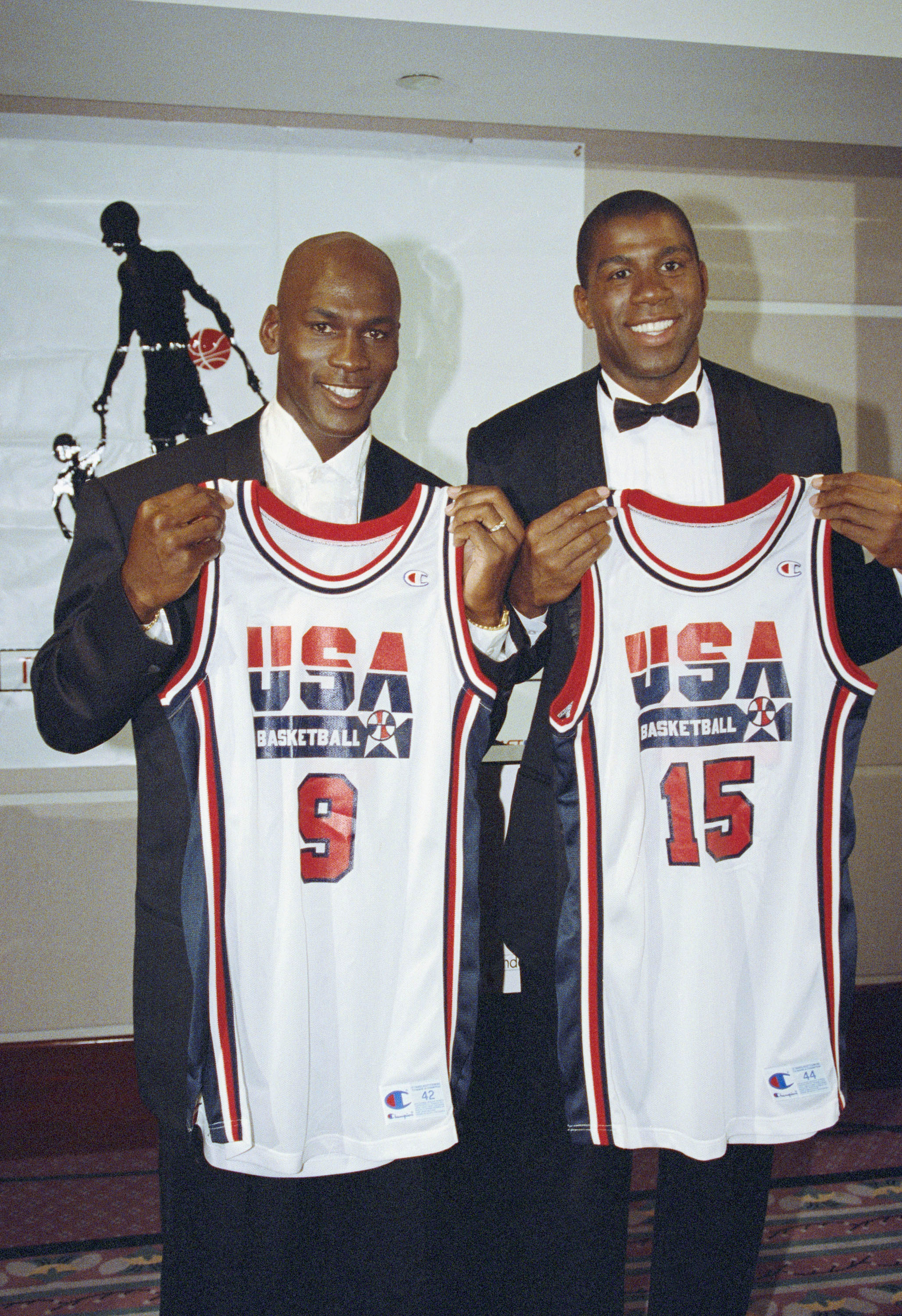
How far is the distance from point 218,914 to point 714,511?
3.12 ft

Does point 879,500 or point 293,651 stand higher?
point 879,500

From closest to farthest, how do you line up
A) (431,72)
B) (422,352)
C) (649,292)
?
(649,292), (431,72), (422,352)

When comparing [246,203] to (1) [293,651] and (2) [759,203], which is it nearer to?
(2) [759,203]

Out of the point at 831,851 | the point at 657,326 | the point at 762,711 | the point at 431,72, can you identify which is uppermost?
the point at 431,72

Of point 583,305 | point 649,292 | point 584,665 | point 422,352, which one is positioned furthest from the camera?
point 422,352

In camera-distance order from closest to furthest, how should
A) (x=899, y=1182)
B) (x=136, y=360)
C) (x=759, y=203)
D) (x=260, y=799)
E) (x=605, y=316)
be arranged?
1. (x=260, y=799)
2. (x=605, y=316)
3. (x=899, y=1182)
4. (x=136, y=360)
5. (x=759, y=203)

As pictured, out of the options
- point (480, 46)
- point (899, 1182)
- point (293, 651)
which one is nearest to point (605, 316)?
point (293, 651)

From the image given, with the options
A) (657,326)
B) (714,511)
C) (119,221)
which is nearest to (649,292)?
(657,326)

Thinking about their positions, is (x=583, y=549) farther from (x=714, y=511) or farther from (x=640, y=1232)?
(x=640, y=1232)

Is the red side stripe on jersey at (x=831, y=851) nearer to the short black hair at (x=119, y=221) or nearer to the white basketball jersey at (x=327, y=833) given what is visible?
the white basketball jersey at (x=327, y=833)

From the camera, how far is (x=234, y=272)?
2.73 m

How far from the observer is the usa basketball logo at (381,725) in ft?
4.81

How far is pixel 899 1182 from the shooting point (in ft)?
8.39

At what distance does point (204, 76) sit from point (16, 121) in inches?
23.2
